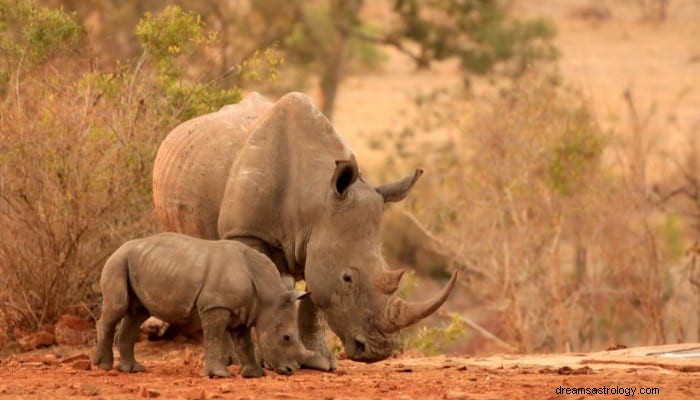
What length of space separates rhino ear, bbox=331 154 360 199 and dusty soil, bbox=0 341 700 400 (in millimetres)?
1262

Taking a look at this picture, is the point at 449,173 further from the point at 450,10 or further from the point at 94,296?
the point at 450,10

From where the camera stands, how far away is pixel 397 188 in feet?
36.7

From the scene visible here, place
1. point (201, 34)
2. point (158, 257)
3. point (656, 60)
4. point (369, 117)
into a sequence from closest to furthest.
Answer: point (158, 257) → point (201, 34) → point (369, 117) → point (656, 60)

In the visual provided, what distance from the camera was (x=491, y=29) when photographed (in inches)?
1433

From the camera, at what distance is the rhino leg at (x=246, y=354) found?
34.0 ft

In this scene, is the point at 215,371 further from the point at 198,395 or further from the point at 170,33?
the point at 170,33

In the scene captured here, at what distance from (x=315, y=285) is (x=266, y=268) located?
1.61ft

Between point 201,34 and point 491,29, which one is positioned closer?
point 201,34

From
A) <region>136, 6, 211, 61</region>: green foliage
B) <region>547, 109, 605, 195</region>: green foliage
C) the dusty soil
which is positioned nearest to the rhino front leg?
the dusty soil

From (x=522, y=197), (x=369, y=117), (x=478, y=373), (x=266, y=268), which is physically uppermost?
(x=369, y=117)

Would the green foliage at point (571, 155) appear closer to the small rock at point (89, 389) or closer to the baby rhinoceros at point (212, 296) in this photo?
the baby rhinoceros at point (212, 296)

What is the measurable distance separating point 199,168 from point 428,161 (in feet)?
74.4

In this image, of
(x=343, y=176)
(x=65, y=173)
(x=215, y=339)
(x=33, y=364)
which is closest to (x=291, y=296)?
(x=215, y=339)

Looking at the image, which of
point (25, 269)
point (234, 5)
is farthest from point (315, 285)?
point (234, 5)
